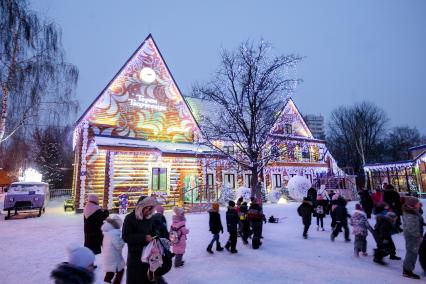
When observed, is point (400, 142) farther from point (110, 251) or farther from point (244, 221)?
point (110, 251)

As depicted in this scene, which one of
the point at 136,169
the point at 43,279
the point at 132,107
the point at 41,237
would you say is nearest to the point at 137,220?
the point at 43,279

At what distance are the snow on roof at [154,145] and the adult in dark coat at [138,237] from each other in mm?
12701

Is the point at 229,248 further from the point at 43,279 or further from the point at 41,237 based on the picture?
the point at 41,237

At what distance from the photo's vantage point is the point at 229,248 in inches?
320

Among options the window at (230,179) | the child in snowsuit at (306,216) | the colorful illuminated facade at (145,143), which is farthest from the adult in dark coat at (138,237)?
the window at (230,179)

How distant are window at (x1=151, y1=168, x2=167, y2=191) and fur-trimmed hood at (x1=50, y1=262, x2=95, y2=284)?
Answer: 1606cm

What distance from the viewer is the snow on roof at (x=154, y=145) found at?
16.1 meters

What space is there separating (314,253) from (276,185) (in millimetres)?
17618

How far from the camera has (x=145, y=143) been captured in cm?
1777

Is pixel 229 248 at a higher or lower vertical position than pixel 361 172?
lower

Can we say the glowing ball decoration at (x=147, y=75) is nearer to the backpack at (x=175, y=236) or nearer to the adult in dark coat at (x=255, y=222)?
the adult in dark coat at (x=255, y=222)

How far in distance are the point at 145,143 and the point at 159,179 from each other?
2.82m

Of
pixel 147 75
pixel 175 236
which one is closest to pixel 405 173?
pixel 147 75

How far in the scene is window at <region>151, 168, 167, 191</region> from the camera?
59.2ft
